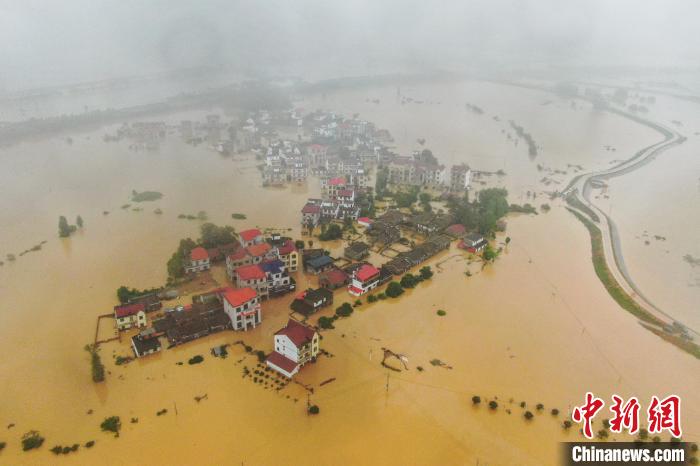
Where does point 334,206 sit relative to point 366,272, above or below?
above

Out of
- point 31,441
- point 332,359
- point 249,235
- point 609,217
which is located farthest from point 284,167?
point 31,441

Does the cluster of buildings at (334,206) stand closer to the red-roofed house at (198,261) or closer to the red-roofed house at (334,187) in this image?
the red-roofed house at (334,187)

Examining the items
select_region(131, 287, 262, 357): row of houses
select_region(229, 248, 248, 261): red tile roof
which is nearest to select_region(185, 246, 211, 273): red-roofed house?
select_region(229, 248, 248, 261): red tile roof

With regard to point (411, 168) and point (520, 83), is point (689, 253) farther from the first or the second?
point (520, 83)

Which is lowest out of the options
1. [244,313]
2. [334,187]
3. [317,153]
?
[244,313]

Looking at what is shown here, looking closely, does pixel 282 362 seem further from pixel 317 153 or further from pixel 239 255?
pixel 317 153

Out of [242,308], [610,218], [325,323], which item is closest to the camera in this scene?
[242,308]

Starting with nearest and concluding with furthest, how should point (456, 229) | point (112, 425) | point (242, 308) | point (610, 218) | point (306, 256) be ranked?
point (112, 425), point (242, 308), point (306, 256), point (456, 229), point (610, 218)

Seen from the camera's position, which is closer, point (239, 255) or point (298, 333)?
point (298, 333)
